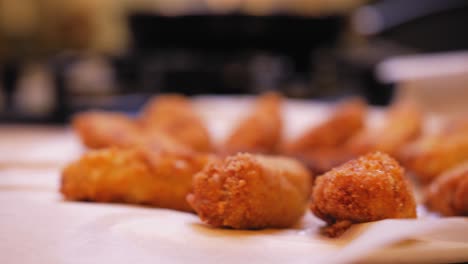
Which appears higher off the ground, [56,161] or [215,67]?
[215,67]

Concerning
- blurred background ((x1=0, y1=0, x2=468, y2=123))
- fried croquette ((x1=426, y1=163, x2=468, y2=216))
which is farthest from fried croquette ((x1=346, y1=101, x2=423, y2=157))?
blurred background ((x1=0, y1=0, x2=468, y2=123))

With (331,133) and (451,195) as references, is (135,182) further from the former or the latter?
(331,133)

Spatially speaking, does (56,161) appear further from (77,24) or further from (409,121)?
(77,24)

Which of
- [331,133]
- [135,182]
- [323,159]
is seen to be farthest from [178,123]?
[135,182]

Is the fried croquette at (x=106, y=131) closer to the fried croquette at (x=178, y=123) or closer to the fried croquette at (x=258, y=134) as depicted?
the fried croquette at (x=178, y=123)

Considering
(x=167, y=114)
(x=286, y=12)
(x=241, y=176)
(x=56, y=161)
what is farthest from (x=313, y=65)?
(x=241, y=176)

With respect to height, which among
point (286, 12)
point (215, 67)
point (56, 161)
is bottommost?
point (56, 161)

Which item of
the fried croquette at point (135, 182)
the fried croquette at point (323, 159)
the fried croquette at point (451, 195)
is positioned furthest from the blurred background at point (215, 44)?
the fried croquette at point (135, 182)
